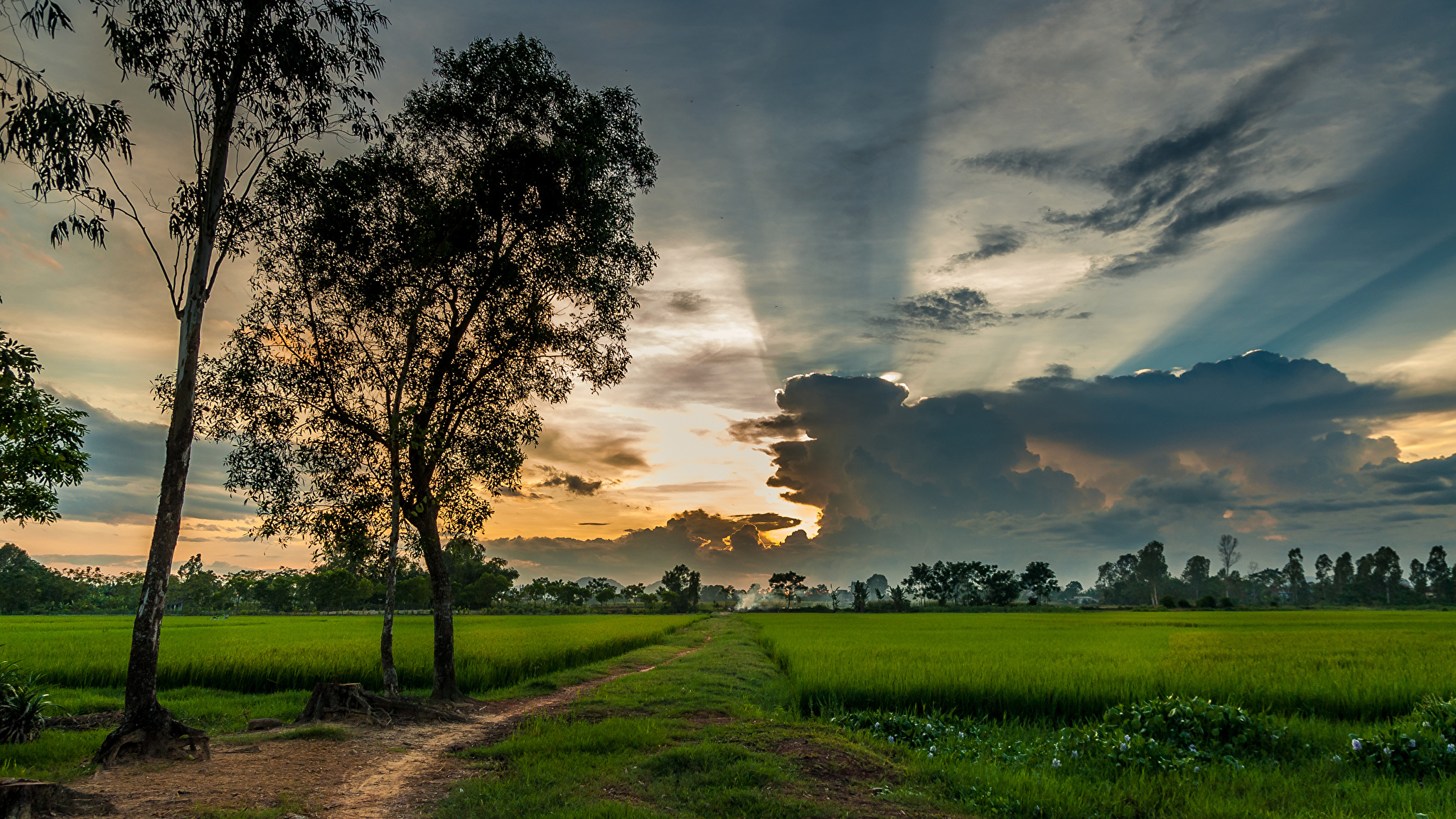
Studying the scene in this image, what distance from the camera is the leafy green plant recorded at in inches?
448

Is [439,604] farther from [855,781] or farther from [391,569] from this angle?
[855,781]

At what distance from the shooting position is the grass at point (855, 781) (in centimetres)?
A: 823

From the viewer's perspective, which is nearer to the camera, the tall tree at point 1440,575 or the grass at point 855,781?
the grass at point 855,781

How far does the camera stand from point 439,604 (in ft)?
56.2

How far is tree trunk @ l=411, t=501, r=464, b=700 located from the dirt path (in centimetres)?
316

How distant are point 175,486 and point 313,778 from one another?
5.86m

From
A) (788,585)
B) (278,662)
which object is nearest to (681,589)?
(788,585)

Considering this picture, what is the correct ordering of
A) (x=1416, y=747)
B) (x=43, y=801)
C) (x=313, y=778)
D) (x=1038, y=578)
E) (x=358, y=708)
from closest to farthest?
1. (x=43, y=801)
2. (x=1416, y=747)
3. (x=313, y=778)
4. (x=358, y=708)
5. (x=1038, y=578)

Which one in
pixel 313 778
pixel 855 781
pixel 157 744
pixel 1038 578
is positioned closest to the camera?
pixel 855 781

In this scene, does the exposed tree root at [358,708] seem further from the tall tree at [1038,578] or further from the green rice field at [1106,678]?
the tall tree at [1038,578]

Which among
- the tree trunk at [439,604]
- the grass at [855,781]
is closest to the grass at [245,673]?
the tree trunk at [439,604]

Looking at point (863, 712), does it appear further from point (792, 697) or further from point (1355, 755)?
point (1355, 755)

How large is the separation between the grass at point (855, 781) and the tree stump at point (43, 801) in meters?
3.96

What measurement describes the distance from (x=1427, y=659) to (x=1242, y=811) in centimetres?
2059
